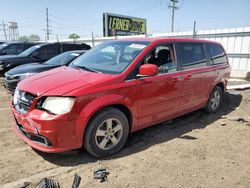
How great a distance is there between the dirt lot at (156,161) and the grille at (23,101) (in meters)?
0.72

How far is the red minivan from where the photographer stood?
119 inches

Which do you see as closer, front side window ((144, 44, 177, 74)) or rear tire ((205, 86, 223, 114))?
front side window ((144, 44, 177, 74))

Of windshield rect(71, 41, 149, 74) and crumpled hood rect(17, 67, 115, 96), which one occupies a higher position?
windshield rect(71, 41, 149, 74)

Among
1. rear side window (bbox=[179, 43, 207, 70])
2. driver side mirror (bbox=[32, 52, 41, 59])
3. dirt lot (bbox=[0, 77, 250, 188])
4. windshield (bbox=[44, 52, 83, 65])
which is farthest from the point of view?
driver side mirror (bbox=[32, 52, 41, 59])

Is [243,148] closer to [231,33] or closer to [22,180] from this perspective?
[22,180]

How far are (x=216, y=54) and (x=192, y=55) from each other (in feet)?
3.77

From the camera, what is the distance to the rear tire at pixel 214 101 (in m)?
5.56

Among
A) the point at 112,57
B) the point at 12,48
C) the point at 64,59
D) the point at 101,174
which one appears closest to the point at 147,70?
the point at 112,57

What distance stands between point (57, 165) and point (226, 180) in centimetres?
225

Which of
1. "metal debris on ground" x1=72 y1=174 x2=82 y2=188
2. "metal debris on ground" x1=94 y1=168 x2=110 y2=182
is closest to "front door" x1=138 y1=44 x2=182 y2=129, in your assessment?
"metal debris on ground" x1=94 y1=168 x2=110 y2=182

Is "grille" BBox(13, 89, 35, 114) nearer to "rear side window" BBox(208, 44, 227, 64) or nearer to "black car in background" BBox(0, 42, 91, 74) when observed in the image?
"rear side window" BBox(208, 44, 227, 64)

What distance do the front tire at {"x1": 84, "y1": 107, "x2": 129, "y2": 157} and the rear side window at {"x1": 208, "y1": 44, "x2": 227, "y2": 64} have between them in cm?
301

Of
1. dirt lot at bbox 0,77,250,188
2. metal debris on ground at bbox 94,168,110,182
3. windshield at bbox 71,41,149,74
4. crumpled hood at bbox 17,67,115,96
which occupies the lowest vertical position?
dirt lot at bbox 0,77,250,188

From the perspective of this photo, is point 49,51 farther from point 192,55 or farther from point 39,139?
point 39,139
